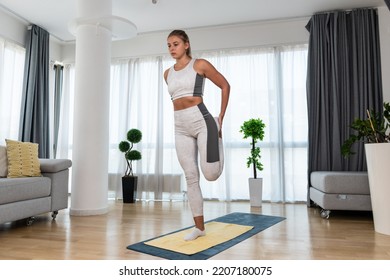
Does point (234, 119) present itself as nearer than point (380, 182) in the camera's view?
No

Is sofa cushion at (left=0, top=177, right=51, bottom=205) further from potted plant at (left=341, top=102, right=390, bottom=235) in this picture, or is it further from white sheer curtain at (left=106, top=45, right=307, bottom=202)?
potted plant at (left=341, top=102, right=390, bottom=235)

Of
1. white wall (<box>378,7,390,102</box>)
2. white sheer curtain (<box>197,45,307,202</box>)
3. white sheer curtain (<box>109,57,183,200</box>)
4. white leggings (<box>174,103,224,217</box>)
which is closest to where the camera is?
white leggings (<box>174,103,224,217</box>)

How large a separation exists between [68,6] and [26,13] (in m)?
0.72

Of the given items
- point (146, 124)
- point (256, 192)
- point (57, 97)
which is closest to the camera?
point (256, 192)

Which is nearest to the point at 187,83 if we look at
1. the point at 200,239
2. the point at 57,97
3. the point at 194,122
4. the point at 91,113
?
the point at 194,122

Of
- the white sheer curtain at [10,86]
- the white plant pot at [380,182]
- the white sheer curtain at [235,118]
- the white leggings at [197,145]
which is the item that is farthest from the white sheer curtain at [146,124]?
the white plant pot at [380,182]

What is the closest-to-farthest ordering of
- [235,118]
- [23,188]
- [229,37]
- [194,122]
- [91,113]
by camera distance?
[194,122] < [23,188] < [91,113] < [235,118] < [229,37]

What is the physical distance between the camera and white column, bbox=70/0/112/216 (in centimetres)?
340

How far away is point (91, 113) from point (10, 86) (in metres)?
2.01

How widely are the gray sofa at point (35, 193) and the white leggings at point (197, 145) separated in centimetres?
151

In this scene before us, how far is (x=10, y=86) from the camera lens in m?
4.58

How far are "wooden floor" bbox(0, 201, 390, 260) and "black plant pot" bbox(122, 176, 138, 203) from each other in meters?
0.78

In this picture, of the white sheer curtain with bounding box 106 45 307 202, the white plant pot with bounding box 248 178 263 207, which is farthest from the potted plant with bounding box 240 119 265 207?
the white sheer curtain with bounding box 106 45 307 202

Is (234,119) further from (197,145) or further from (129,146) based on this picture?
(197,145)
